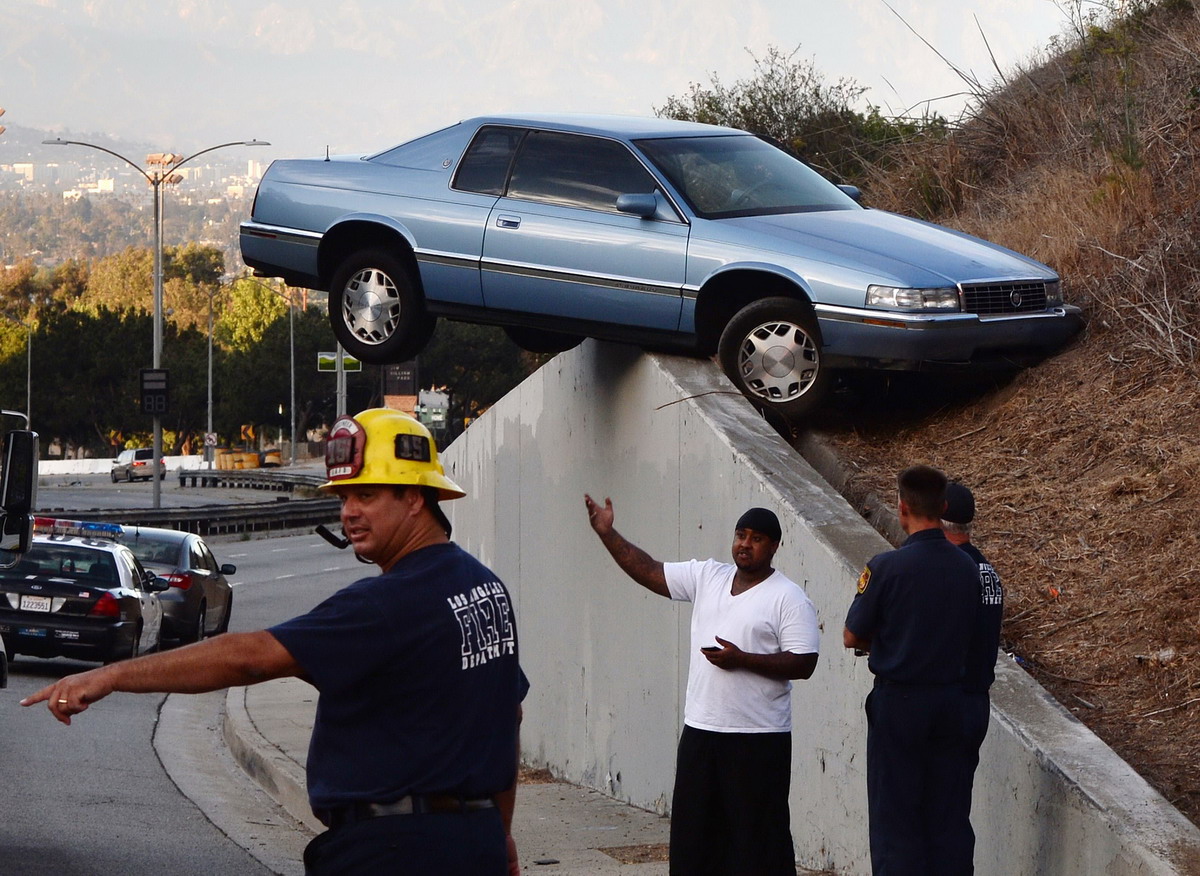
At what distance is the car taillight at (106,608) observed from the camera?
583 inches

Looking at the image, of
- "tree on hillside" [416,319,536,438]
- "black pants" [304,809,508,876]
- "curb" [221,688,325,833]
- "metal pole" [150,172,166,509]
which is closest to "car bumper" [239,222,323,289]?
"curb" [221,688,325,833]

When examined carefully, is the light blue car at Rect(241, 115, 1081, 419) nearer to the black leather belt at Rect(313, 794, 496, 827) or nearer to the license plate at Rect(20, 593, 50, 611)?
the black leather belt at Rect(313, 794, 496, 827)

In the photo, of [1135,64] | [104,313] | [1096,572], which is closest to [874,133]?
[1135,64]

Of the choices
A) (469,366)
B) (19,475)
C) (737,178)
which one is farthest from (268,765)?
(469,366)

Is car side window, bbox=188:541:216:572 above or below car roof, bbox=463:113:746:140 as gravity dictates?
below

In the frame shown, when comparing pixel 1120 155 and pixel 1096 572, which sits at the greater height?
pixel 1120 155

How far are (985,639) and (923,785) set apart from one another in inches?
21.4

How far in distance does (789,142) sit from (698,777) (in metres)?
15.0

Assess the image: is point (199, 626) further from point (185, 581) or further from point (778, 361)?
point (778, 361)

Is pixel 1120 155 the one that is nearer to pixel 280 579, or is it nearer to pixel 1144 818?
pixel 1144 818

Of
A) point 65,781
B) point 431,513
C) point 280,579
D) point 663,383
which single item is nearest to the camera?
point 431,513

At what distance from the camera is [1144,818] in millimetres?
5223

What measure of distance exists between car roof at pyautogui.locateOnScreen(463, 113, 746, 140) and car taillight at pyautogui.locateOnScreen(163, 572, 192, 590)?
918cm

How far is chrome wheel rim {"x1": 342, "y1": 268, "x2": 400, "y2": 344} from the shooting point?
982 cm
